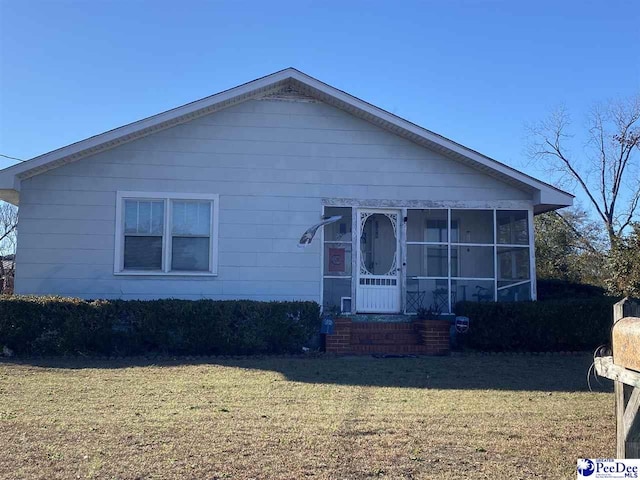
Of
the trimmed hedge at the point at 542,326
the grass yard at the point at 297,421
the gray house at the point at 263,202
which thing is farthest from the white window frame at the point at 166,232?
the trimmed hedge at the point at 542,326

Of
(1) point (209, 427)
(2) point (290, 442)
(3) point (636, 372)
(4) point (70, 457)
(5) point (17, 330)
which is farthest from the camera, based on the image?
(5) point (17, 330)

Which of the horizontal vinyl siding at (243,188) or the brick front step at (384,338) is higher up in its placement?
the horizontal vinyl siding at (243,188)

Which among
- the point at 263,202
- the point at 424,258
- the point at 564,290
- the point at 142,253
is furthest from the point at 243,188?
the point at 564,290

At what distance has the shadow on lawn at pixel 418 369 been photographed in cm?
898

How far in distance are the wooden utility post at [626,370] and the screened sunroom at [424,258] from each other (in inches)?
347

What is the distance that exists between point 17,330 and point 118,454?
253 inches

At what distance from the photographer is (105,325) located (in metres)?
11.1

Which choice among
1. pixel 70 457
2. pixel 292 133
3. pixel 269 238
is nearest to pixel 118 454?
pixel 70 457

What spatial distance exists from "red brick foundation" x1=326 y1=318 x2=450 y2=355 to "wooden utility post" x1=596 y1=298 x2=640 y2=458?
7657mm

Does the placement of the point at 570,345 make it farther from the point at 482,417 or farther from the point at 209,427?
the point at 209,427

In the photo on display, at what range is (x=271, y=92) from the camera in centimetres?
1312

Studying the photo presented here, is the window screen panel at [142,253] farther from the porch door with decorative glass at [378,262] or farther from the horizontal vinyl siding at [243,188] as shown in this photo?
the porch door with decorative glass at [378,262]

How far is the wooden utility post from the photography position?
12.7ft

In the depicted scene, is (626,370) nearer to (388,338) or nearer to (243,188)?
(388,338)
